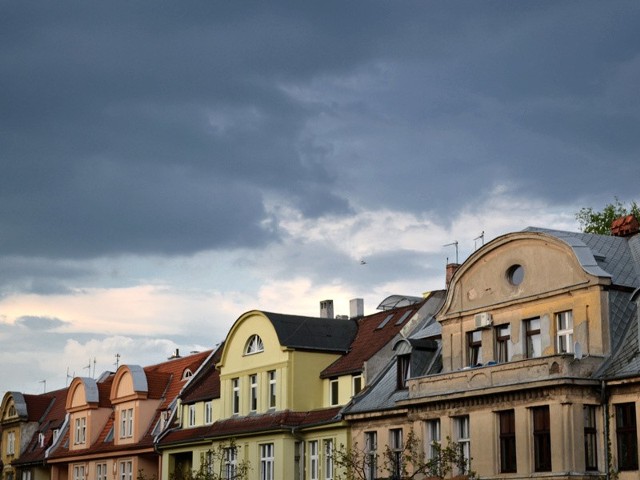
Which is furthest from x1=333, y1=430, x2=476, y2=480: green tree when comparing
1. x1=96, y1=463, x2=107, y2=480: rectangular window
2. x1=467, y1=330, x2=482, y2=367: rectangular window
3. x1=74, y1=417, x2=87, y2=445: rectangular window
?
x1=74, y1=417, x2=87, y2=445: rectangular window

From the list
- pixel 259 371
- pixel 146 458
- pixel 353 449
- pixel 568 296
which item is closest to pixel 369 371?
pixel 353 449

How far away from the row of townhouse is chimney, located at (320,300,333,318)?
2719 mm

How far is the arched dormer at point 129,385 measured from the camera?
64.6 meters

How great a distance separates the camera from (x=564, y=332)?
3816 centimetres

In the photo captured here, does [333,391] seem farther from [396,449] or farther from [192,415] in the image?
[192,415]

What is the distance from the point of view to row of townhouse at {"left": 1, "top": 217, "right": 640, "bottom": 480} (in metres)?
36.0

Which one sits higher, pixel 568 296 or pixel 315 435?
pixel 568 296

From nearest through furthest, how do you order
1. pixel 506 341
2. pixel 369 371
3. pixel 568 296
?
pixel 568 296
pixel 506 341
pixel 369 371

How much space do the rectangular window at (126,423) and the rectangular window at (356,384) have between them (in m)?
20.1

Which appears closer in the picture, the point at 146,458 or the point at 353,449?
the point at 353,449

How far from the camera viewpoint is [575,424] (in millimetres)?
35625

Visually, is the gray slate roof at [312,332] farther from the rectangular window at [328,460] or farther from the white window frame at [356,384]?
the rectangular window at [328,460]

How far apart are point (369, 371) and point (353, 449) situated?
11.8 ft

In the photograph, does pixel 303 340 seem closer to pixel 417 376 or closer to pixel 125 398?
pixel 417 376
